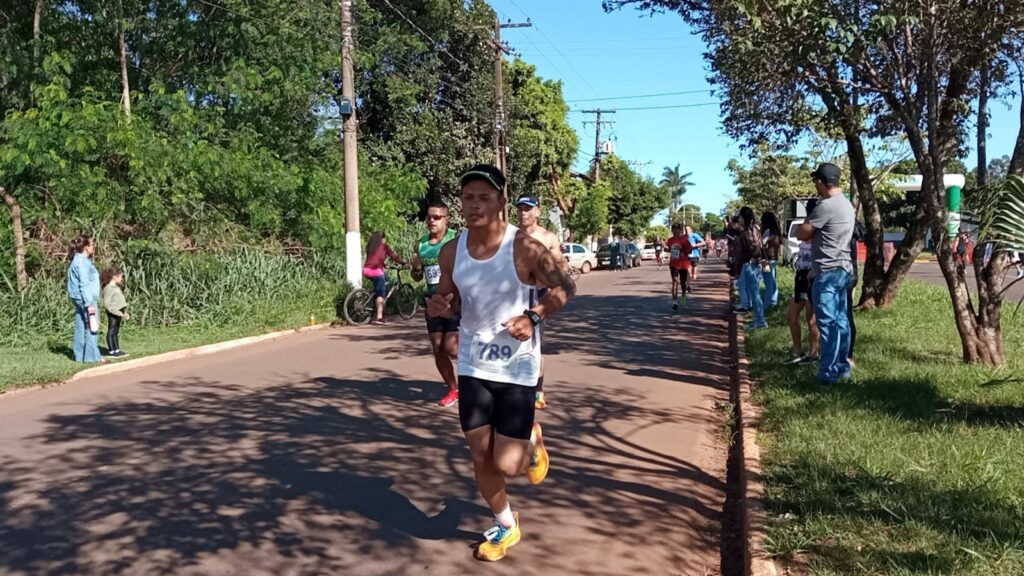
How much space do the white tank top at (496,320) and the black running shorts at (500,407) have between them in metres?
0.03

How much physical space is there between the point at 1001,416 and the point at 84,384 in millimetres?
8797

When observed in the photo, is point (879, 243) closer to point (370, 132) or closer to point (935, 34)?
point (935, 34)

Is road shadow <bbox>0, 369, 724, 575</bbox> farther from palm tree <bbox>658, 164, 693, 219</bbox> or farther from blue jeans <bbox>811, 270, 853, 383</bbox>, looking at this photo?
palm tree <bbox>658, 164, 693, 219</bbox>

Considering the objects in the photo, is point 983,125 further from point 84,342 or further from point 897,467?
point 84,342

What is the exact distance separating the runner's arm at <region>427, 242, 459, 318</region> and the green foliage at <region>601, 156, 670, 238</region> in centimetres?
5581

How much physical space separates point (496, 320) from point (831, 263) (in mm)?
4145

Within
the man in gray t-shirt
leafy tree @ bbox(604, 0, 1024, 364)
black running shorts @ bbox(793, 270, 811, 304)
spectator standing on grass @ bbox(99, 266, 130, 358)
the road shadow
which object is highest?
leafy tree @ bbox(604, 0, 1024, 364)

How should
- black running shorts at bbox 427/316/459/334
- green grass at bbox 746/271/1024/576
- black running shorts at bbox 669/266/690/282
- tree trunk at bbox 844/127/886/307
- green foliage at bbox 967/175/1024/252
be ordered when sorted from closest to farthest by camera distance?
1. green grass at bbox 746/271/1024/576
2. green foliage at bbox 967/175/1024/252
3. black running shorts at bbox 427/316/459/334
4. tree trunk at bbox 844/127/886/307
5. black running shorts at bbox 669/266/690/282

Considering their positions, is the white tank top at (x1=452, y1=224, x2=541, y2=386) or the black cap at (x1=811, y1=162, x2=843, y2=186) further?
the black cap at (x1=811, y1=162, x2=843, y2=186)

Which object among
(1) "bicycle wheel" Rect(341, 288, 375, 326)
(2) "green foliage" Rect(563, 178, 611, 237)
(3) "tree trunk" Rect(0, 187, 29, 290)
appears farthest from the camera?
(2) "green foliage" Rect(563, 178, 611, 237)

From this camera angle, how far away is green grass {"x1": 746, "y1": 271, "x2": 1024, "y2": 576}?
11.6ft

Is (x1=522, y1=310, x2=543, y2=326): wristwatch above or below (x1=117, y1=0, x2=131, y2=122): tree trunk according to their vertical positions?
below

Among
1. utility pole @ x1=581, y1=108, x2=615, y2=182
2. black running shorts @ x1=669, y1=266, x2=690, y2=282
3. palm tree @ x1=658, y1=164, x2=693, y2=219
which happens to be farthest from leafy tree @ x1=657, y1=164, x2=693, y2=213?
black running shorts @ x1=669, y1=266, x2=690, y2=282

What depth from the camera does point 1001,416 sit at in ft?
18.5
